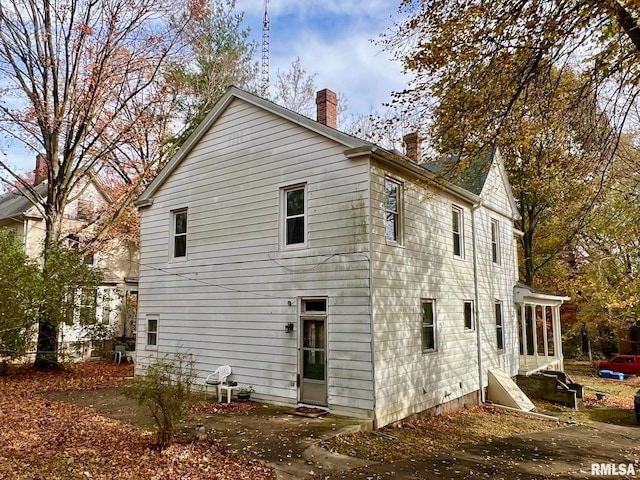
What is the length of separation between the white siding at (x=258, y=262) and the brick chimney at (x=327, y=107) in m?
2.19

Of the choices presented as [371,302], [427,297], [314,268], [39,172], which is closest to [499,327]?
[427,297]

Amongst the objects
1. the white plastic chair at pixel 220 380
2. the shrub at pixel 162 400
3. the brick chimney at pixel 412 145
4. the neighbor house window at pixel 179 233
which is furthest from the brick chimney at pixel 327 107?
the shrub at pixel 162 400

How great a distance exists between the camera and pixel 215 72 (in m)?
24.3

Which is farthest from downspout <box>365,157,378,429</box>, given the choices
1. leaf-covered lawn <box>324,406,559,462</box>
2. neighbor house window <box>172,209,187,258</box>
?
neighbor house window <box>172,209,187,258</box>

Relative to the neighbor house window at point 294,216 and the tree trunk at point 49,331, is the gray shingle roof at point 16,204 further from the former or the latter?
the neighbor house window at point 294,216

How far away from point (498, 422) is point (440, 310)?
3.57 m

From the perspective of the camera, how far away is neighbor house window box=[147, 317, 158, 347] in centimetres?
1429

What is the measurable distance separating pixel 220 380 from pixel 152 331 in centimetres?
409

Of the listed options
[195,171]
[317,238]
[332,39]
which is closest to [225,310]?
[317,238]

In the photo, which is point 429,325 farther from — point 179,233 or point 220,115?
point 220,115

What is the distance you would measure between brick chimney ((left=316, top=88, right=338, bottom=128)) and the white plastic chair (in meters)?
7.72

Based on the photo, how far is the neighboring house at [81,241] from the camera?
843 inches

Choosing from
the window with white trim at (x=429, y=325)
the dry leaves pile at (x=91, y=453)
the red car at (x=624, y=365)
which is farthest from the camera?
the red car at (x=624, y=365)

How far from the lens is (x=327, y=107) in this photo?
44.3ft
